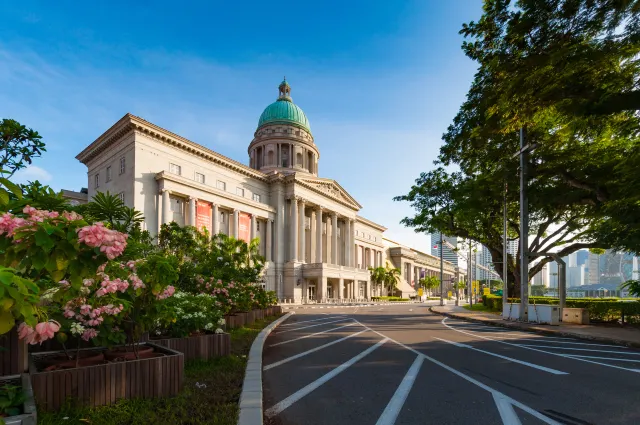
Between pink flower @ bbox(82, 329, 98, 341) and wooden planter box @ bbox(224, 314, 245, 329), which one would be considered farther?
wooden planter box @ bbox(224, 314, 245, 329)

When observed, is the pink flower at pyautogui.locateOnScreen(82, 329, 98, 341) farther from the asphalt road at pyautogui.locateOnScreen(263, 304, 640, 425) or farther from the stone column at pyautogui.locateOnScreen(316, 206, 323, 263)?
the stone column at pyautogui.locateOnScreen(316, 206, 323, 263)

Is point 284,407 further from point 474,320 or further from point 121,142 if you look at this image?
point 121,142

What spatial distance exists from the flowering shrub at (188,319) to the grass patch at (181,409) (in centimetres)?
195

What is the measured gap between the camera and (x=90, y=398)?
5.64 meters

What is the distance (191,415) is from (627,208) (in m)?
18.5

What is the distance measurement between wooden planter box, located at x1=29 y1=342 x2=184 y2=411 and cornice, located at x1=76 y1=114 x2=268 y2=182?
37.0m

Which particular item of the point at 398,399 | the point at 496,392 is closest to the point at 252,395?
the point at 398,399

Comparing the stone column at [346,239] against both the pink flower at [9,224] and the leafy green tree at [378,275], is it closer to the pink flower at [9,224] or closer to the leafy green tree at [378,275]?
the leafy green tree at [378,275]

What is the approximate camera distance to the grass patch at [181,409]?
5.15 meters

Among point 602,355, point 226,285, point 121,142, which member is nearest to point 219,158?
point 121,142

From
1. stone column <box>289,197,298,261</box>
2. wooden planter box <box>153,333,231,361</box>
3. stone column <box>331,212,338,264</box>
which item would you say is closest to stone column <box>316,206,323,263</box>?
stone column <box>331,212,338,264</box>

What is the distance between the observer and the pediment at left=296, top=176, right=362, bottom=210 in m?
59.7

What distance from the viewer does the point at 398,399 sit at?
22.0ft

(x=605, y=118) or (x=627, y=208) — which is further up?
(x=605, y=118)
